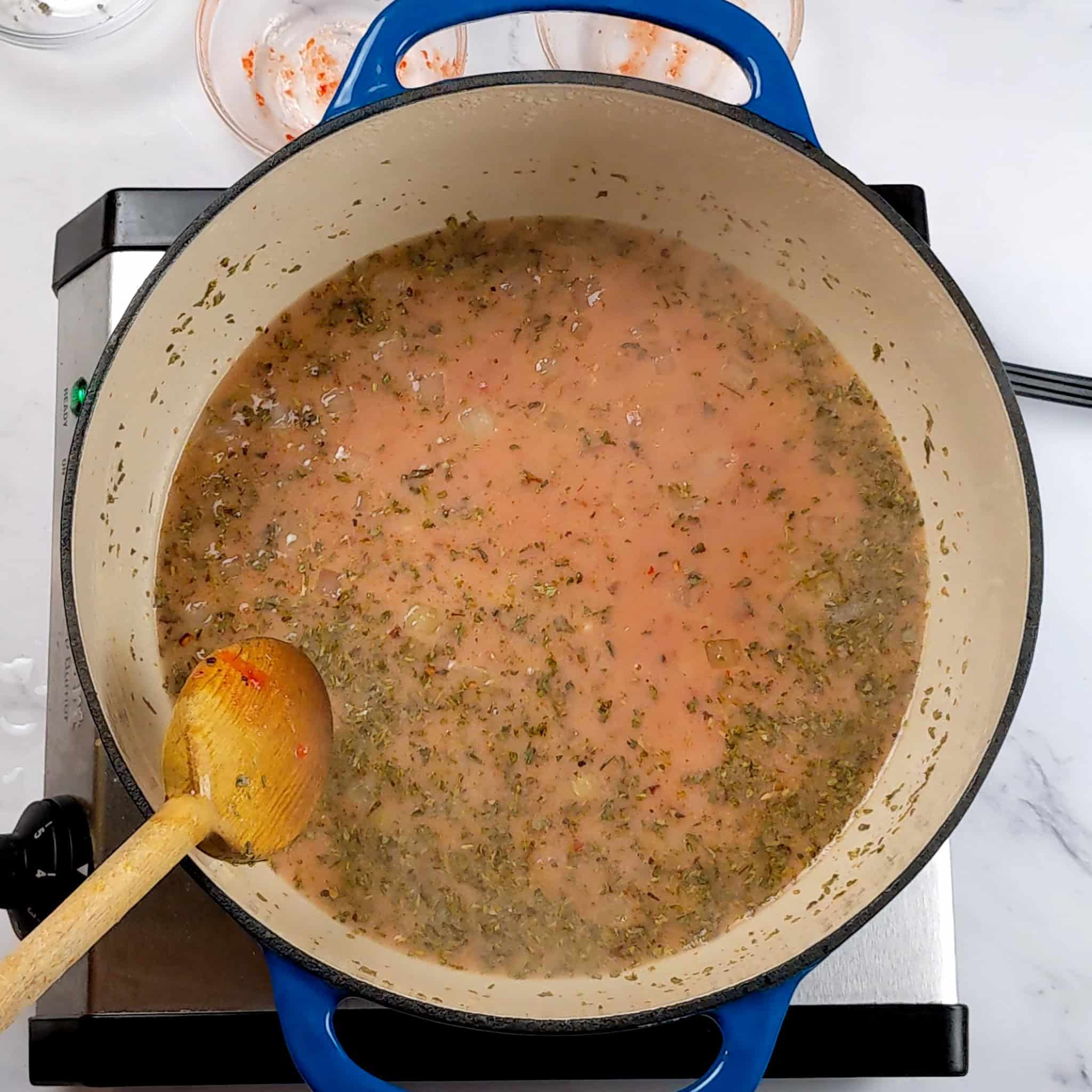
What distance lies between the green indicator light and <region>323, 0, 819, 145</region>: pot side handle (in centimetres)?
33

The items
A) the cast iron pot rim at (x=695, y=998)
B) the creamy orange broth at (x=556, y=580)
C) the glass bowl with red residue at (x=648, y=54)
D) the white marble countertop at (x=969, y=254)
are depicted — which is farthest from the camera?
the glass bowl with red residue at (x=648, y=54)

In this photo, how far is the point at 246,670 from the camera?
0.76 meters

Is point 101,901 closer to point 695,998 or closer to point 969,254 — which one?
point 695,998

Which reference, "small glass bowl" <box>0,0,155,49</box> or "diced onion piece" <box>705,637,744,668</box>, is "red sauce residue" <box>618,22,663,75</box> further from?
"diced onion piece" <box>705,637,744,668</box>

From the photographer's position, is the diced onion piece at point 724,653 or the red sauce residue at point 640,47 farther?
the red sauce residue at point 640,47

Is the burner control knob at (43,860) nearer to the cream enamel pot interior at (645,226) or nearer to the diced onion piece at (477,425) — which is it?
the cream enamel pot interior at (645,226)

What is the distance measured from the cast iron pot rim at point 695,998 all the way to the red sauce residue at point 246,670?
0.28 ft

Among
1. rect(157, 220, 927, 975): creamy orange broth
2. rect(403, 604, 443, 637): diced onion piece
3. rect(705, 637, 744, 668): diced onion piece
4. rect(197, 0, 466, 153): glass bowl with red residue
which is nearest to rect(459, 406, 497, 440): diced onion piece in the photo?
rect(157, 220, 927, 975): creamy orange broth

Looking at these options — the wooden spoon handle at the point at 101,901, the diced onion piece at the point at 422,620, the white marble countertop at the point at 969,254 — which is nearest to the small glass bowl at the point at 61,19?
the white marble countertop at the point at 969,254

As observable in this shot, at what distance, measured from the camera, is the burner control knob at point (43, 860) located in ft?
2.68

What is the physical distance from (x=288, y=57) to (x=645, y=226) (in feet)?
1.49

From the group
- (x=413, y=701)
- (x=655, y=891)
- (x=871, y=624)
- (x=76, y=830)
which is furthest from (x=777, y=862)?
(x=76, y=830)

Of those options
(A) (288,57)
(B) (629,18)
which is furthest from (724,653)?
(A) (288,57)

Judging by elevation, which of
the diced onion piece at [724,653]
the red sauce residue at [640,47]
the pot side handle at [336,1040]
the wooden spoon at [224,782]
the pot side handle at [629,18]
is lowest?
the pot side handle at [336,1040]
